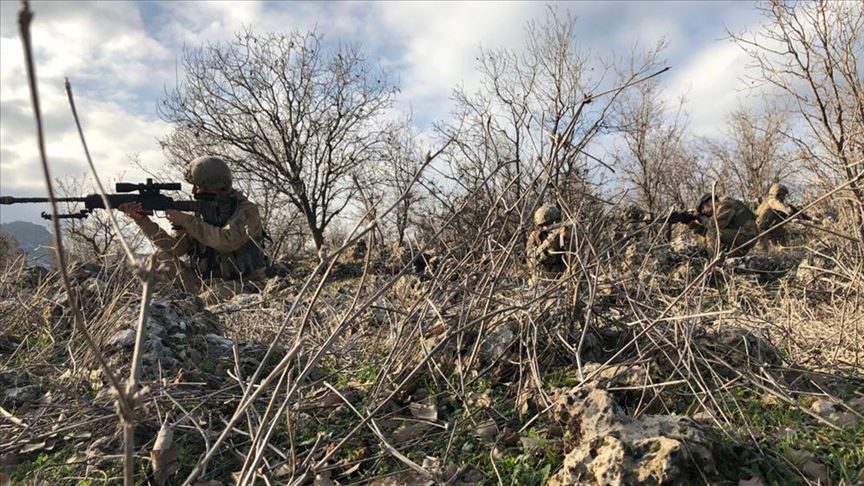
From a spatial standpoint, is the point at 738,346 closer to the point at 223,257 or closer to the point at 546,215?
the point at 546,215

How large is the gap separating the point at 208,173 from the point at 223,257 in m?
1.07

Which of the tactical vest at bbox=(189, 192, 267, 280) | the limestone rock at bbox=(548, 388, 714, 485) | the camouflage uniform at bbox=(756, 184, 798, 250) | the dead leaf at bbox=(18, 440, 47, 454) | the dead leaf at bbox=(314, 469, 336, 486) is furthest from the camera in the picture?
the camouflage uniform at bbox=(756, 184, 798, 250)

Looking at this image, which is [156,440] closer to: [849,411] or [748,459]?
[748,459]

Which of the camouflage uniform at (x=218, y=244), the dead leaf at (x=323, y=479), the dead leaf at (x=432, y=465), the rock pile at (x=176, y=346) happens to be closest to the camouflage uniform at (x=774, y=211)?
the camouflage uniform at (x=218, y=244)

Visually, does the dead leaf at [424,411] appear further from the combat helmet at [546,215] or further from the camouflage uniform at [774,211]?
the camouflage uniform at [774,211]

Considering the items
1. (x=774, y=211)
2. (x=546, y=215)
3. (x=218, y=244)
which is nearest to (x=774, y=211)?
(x=774, y=211)

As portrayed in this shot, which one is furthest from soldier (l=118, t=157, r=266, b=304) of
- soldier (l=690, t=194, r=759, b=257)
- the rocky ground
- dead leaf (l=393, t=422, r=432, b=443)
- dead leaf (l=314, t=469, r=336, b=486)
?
soldier (l=690, t=194, r=759, b=257)

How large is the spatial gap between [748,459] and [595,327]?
998 mm

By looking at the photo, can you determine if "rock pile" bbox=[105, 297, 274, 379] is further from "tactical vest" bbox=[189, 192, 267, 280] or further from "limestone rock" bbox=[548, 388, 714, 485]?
"tactical vest" bbox=[189, 192, 267, 280]

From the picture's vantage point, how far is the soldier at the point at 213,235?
242 inches

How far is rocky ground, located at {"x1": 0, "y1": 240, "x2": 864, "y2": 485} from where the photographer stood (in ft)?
5.62

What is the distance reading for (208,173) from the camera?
6289 millimetres

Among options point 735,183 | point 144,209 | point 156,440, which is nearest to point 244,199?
point 144,209

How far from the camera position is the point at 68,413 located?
2.46 metres
